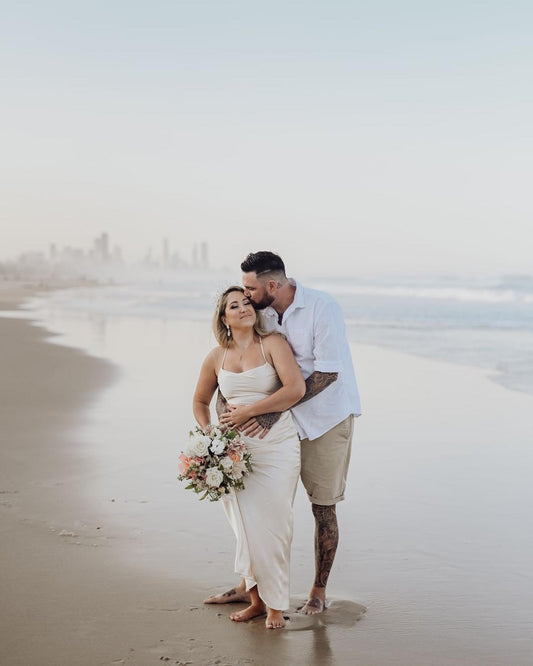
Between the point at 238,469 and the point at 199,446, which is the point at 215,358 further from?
the point at 238,469

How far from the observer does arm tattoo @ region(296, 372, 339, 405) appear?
4742 millimetres

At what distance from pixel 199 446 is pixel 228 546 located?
1341 millimetres

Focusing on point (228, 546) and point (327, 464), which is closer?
point (327, 464)

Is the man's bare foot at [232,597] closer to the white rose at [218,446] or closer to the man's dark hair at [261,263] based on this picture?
the white rose at [218,446]

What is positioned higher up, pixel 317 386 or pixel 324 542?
pixel 317 386

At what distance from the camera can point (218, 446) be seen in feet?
14.6

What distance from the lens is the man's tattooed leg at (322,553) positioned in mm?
4684

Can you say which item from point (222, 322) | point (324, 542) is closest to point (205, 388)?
point (222, 322)

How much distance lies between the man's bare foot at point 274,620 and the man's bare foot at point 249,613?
11cm

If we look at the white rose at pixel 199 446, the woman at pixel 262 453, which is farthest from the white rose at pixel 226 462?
the woman at pixel 262 453

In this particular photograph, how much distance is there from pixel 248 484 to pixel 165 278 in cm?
8024

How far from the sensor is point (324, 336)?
472 centimetres

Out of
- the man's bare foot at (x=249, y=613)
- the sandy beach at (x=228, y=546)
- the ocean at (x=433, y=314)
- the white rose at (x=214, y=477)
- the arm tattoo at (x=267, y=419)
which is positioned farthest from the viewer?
the ocean at (x=433, y=314)

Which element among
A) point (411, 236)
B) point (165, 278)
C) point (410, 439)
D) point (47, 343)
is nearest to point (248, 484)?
point (410, 439)
